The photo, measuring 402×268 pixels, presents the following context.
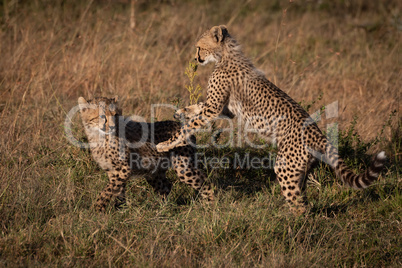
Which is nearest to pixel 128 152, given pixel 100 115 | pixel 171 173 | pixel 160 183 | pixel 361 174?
pixel 100 115

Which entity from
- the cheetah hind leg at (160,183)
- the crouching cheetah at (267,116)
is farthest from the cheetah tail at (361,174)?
the cheetah hind leg at (160,183)

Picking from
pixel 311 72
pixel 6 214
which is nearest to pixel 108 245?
pixel 6 214

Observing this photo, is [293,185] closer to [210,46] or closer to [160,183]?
[160,183]

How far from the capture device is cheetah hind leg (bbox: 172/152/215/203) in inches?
170

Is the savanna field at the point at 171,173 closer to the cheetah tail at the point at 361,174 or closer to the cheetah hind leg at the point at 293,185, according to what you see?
the cheetah hind leg at the point at 293,185

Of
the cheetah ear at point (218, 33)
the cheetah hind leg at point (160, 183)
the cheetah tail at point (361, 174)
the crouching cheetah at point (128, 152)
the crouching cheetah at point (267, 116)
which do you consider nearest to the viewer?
the cheetah tail at point (361, 174)

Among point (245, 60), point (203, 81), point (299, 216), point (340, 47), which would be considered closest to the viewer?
point (299, 216)

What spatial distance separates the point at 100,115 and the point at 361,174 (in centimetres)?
214

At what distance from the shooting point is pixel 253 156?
507 cm

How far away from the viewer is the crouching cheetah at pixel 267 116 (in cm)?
394

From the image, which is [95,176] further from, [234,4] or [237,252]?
[234,4]

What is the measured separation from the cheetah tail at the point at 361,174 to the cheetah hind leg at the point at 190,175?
114 centimetres

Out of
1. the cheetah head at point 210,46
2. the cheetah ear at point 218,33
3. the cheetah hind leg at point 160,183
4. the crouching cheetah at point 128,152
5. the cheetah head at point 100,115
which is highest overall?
the cheetah ear at point 218,33

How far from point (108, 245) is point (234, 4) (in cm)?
721
